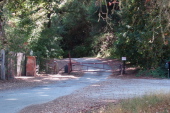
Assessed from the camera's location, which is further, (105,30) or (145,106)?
(105,30)

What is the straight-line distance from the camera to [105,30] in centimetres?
2498

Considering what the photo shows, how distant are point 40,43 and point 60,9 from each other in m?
5.33

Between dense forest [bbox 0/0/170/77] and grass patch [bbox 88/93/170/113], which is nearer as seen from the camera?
grass patch [bbox 88/93/170/113]

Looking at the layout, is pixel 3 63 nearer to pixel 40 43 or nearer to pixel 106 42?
pixel 40 43

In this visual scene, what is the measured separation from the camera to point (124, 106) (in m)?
8.15

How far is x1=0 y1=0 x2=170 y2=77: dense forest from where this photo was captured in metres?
10.5

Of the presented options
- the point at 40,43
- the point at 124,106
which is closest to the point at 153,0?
the point at 124,106

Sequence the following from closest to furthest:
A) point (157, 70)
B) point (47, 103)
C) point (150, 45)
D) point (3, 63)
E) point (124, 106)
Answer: point (124, 106), point (47, 103), point (150, 45), point (3, 63), point (157, 70)

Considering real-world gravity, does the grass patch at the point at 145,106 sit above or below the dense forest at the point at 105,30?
below

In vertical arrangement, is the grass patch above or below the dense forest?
below

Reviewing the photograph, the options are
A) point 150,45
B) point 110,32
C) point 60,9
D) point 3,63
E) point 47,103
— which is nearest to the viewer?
point 47,103

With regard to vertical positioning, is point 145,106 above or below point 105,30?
below

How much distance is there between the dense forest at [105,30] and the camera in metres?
10.5

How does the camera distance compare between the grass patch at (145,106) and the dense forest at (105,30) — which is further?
the dense forest at (105,30)
